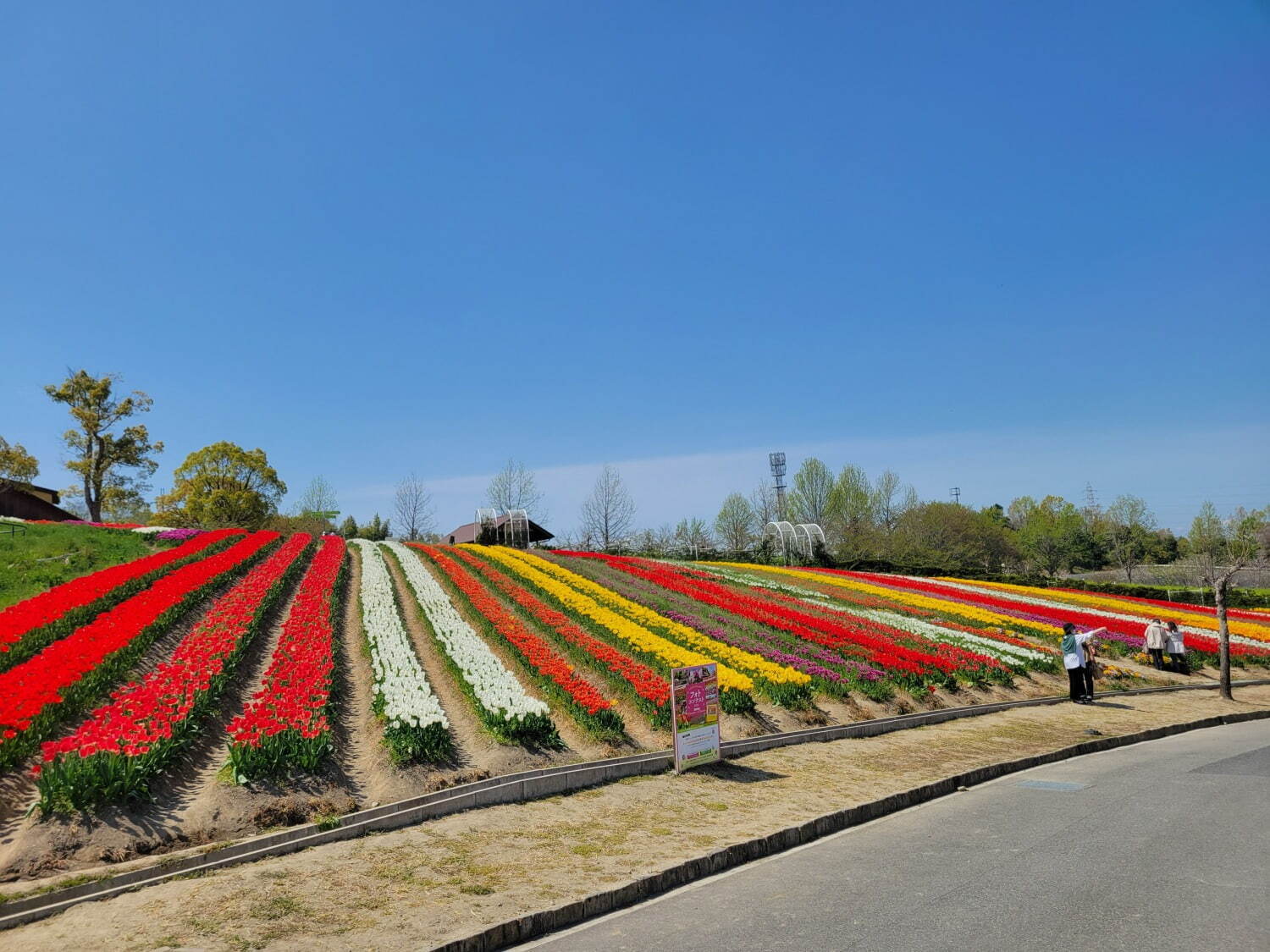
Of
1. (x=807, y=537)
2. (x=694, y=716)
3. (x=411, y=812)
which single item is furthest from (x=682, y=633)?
(x=807, y=537)

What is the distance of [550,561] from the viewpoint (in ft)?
111

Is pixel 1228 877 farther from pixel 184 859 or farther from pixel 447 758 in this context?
pixel 184 859

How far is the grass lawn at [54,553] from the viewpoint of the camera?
19484 mm

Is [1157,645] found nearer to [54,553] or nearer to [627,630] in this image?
[627,630]

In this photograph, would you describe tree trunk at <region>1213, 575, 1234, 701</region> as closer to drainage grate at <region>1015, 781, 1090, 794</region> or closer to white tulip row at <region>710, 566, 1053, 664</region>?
white tulip row at <region>710, 566, 1053, 664</region>

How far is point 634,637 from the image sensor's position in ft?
60.4

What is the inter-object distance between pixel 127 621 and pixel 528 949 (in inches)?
447

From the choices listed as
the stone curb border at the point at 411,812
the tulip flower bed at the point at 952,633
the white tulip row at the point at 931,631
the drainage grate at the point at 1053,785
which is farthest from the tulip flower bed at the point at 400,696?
the white tulip row at the point at 931,631

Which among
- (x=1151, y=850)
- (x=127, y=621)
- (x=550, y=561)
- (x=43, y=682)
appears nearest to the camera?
(x=1151, y=850)

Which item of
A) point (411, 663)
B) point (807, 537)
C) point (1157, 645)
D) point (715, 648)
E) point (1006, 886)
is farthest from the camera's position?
point (807, 537)

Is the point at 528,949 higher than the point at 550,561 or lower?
lower

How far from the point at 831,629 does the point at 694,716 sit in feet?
37.3

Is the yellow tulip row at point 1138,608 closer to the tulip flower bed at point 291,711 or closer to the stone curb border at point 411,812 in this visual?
the stone curb border at point 411,812

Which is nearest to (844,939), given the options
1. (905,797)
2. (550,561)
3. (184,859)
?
(905,797)
